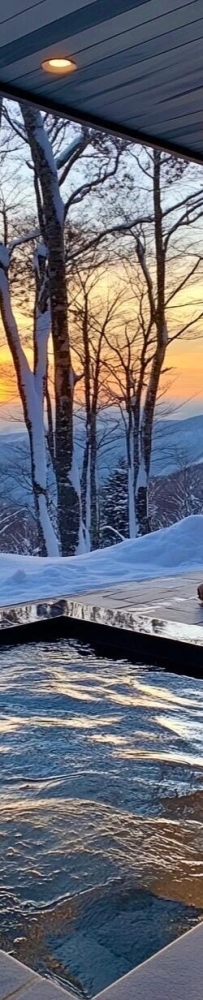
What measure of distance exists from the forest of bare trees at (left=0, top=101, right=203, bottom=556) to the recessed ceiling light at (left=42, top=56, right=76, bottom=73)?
20.7 feet

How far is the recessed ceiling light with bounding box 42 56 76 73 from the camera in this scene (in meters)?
2.95

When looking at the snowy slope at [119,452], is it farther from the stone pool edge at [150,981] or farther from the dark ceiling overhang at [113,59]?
the stone pool edge at [150,981]

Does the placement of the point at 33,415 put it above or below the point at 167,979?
above

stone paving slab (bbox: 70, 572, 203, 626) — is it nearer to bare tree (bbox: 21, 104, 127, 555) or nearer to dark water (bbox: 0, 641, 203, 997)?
dark water (bbox: 0, 641, 203, 997)

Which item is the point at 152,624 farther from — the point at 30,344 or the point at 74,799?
the point at 30,344

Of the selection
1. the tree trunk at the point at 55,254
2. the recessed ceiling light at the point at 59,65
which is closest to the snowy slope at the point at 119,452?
the tree trunk at the point at 55,254

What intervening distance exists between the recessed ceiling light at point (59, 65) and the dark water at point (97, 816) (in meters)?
Result: 2.12

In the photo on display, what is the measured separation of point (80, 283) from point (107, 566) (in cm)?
472

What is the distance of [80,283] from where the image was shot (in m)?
9.59

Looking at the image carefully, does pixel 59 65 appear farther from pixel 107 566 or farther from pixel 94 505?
pixel 94 505

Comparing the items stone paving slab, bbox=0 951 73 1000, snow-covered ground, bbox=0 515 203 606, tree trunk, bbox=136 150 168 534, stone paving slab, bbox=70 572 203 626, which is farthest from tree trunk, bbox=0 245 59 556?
stone paving slab, bbox=0 951 73 1000

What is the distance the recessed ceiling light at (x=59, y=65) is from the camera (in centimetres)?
295

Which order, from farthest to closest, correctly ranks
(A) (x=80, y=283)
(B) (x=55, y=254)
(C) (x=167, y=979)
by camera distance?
(A) (x=80, y=283) < (B) (x=55, y=254) < (C) (x=167, y=979)

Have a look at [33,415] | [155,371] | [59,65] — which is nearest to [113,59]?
[59,65]
